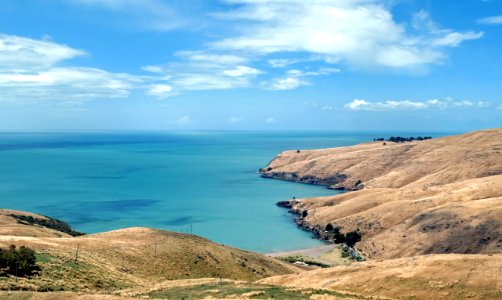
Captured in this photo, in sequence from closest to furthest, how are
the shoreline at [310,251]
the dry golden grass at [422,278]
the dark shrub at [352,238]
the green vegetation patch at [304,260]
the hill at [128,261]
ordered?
the dry golden grass at [422,278]
the hill at [128,261]
the green vegetation patch at [304,260]
the shoreline at [310,251]
the dark shrub at [352,238]

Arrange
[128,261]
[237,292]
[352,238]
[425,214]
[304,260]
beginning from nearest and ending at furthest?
[237,292] < [128,261] < [304,260] < [425,214] < [352,238]

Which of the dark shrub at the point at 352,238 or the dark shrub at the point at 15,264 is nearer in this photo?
the dark shrub at the point at 15,264

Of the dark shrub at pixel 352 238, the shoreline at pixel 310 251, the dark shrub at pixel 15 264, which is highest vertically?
the dark shrub at pixel 15 264

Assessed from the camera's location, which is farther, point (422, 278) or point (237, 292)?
point (422, 278)

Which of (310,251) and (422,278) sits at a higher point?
(422,278)

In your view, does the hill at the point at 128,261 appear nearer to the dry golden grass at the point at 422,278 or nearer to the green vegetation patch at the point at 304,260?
the green vegetation patch at the point at 304,260

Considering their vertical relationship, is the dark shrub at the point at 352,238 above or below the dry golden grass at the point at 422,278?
below

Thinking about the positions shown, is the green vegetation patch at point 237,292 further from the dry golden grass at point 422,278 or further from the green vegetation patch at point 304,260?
the green vegetation patch at point 304,260

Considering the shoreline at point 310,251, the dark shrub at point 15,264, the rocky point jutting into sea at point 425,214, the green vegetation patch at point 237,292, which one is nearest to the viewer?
the green vegetation patch at point 237,292

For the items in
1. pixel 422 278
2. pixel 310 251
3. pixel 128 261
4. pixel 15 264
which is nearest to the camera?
pixel 15 264

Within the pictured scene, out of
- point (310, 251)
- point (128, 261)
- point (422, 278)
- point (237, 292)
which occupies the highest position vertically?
point (422, 278)

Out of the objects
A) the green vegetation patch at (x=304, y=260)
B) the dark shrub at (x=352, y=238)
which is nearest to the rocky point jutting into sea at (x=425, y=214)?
the dark shrub at (x=352, y=238)

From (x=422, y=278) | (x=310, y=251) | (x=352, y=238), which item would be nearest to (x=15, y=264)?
(x=422, y=278)

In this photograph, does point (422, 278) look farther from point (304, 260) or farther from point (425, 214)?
point (425, 214)
